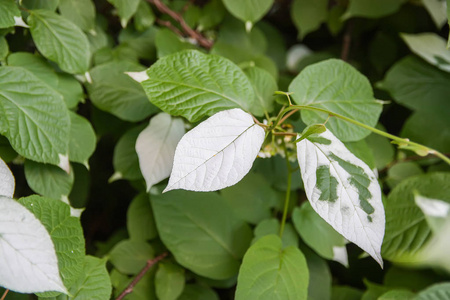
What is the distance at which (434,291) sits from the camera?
44 centimetres

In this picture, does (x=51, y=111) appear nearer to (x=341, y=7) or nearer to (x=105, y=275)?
(x=105, y=275)

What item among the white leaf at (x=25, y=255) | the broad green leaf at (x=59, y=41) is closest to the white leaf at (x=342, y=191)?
the white leaf at (x=25, y=255)

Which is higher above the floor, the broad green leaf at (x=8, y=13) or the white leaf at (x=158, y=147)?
the broad green leaf at (x=8, y=13)

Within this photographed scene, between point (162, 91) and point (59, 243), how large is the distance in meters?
0.29

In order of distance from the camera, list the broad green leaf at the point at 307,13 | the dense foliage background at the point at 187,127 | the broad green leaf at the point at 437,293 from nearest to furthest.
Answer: the broad green leaf at the point at 437,293 < the dense foliage background at the point at 187,127 < the broad green leaf at the point at 307,13

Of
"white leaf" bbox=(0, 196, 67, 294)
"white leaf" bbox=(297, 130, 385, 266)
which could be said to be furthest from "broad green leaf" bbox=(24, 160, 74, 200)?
"white leaf" bbox=(297, 130, 385, 266)

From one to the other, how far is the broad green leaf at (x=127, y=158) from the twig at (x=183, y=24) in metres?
0.31

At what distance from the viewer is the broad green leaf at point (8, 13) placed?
64cm

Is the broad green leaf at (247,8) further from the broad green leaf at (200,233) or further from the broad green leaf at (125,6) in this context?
the broad green leaf at (200,233)

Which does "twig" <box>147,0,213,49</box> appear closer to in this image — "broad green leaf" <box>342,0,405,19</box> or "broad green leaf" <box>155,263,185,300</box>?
"broad green leaf" <box>342,0,405,19</box>

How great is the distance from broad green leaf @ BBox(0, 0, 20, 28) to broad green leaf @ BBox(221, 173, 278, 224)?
514 millimetres

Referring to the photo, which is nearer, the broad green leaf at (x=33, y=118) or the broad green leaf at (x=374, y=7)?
the broad green leaf at (x=33, y=118)

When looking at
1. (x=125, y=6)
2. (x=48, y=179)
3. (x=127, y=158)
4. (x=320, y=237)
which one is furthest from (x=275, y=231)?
(x=125, y=6)

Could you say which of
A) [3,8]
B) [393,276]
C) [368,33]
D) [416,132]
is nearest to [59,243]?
[3,8]
